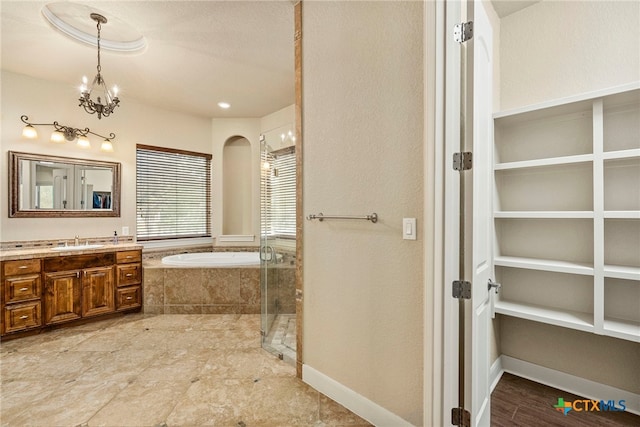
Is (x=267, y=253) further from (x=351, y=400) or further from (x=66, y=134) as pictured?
(x=66, y=134)

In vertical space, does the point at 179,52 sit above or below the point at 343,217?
above

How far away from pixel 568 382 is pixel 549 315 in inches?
20.4

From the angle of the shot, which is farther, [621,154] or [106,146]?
[106,146]

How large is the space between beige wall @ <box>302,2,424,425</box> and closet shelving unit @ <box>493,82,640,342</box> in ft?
3.34

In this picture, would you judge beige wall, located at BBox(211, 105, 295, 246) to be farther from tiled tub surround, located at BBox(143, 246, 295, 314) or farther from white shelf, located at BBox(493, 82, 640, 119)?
white shelf, located at BBox(493, 82, 640, 119)

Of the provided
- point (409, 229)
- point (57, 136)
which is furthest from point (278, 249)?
point (57, 136)

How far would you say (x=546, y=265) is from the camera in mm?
2021

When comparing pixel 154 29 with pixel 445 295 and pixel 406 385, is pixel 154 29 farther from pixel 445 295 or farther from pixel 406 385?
pixel 406 385

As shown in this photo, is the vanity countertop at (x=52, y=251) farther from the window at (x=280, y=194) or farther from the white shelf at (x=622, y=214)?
the white shelf at (x=622, y=214)

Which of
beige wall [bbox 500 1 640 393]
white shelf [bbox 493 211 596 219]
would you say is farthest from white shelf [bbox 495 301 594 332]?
white shelf [bbox 493 211 596 219]

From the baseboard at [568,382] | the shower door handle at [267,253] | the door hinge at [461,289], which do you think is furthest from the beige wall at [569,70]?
the shower door handle at [267,253]

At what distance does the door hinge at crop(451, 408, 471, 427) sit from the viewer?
141 cm

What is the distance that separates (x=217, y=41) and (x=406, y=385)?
3.14m

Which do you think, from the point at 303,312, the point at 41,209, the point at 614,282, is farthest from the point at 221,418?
the point at 41,209
